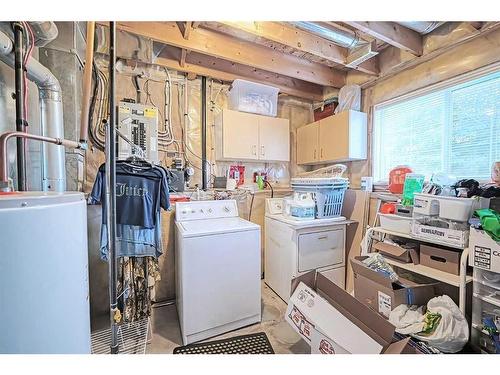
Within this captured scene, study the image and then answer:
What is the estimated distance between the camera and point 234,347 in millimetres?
1659

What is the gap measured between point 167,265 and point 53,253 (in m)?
1.78

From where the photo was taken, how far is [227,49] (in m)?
2.15

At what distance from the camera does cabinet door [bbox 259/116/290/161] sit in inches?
109

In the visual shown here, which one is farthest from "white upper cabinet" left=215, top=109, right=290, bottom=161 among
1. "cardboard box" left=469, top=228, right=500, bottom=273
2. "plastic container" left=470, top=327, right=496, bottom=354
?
"plastic container" left=470, top=327, right=496, bottom=354

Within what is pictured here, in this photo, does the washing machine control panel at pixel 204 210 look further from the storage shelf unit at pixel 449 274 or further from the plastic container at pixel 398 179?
the plastic container at pixel 398 179

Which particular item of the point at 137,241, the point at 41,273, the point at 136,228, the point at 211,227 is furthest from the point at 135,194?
the point at 41,273

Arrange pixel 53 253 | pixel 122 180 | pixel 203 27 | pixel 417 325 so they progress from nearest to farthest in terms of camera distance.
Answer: pixel 53 253 < pixel 417 325 < pixel 122 180 < pixel 203 27

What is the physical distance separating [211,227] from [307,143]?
1869 millimetres

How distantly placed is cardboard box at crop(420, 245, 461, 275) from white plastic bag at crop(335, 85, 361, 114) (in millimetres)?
1696

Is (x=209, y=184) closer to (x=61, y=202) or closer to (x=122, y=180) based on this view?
(x=122, y=180)

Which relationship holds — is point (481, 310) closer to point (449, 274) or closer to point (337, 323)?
point (449, 274)
